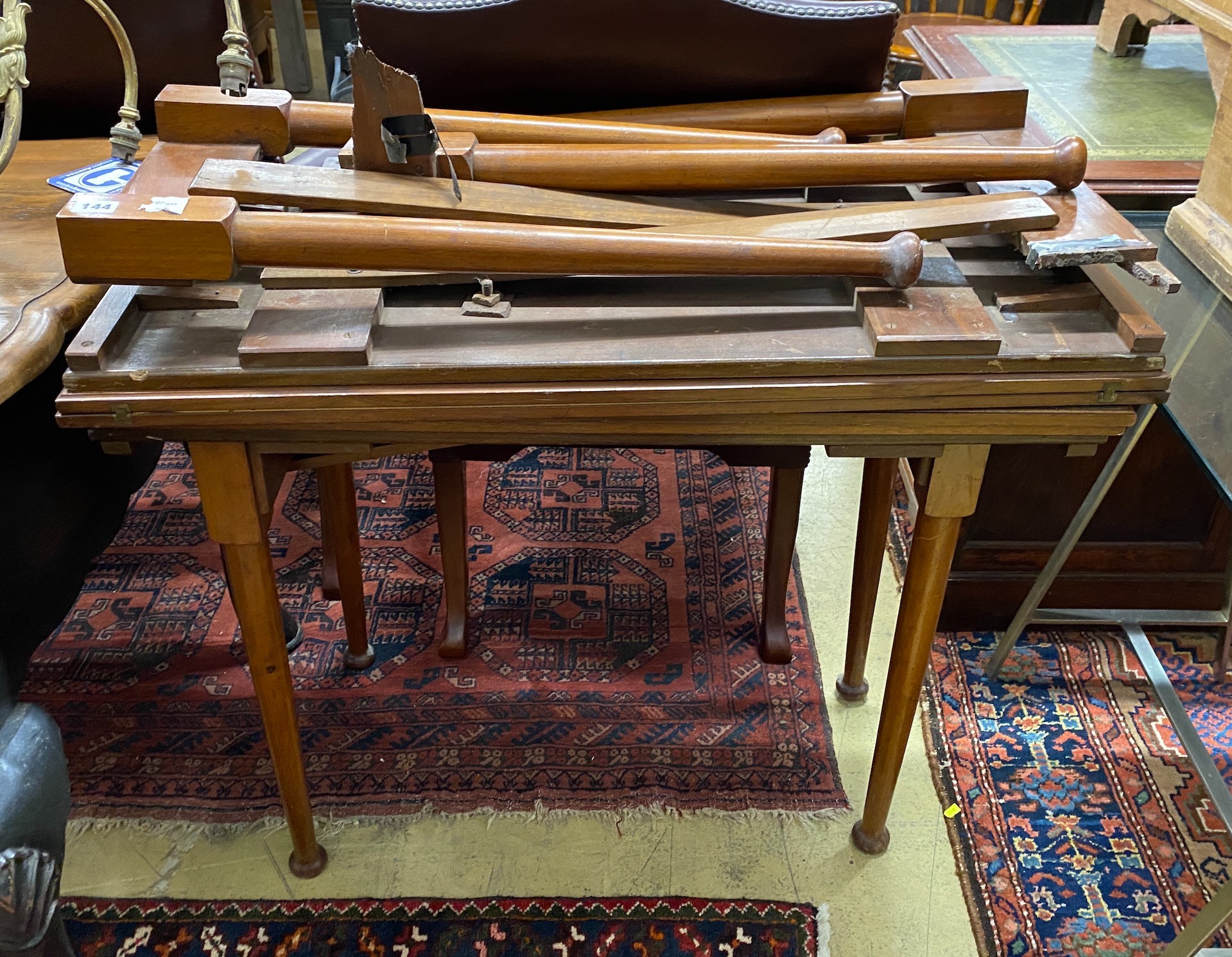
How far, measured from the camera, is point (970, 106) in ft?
4.69

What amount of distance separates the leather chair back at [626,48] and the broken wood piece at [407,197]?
0.44 metres

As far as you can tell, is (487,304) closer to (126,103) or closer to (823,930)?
(126,103)

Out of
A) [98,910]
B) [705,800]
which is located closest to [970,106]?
[705,800]

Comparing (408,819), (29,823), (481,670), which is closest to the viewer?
(29,823)

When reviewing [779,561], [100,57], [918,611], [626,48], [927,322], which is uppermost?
[626,48]

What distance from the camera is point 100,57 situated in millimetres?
2273

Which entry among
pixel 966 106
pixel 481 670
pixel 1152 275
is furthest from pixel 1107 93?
pixel 481 670

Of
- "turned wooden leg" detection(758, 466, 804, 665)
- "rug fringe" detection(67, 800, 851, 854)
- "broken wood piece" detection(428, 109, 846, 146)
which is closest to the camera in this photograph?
"broken wood piece" detection(428, 109, 846, 146)

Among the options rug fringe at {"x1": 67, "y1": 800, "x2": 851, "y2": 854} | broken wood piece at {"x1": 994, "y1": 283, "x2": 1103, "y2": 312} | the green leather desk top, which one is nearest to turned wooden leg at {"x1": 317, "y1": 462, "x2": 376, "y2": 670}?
rug fringe at {"x1": 67, "y1": 800, "x2": 851, "y2": 854}

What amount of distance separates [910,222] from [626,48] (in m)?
0.64

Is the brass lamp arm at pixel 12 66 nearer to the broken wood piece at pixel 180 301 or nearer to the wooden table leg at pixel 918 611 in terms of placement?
the broken wood piece at pixel 180 301

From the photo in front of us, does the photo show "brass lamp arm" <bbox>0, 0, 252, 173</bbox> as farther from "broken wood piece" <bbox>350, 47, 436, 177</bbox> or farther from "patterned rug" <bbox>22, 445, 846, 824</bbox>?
"patterned rug" <bbox>22, 445, 846, 824</bbox>

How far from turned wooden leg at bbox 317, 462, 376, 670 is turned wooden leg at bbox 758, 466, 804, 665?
730 millimetres

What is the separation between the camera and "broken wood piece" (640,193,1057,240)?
3.66 ft
